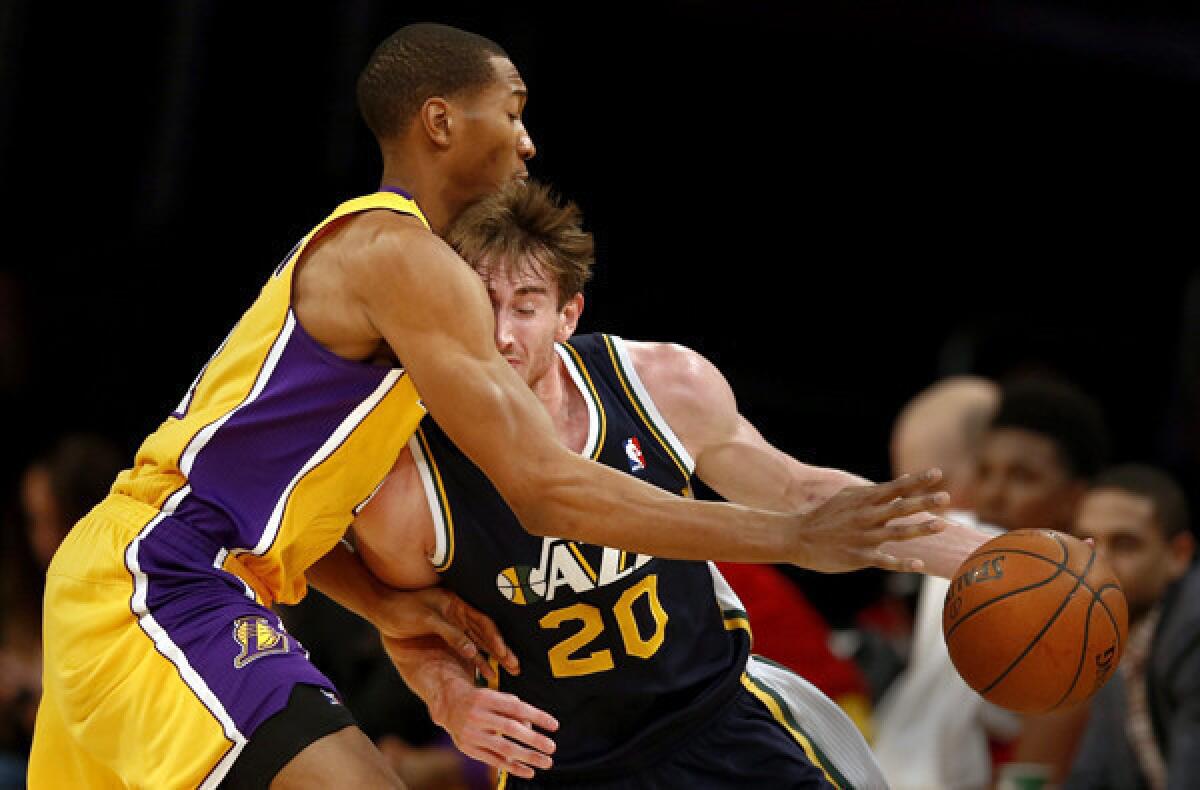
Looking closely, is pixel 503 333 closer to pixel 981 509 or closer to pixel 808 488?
pixel 808 488

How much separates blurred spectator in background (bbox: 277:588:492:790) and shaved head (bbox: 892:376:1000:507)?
6.79 ft

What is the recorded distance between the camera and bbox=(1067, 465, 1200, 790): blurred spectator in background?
5.59 meters

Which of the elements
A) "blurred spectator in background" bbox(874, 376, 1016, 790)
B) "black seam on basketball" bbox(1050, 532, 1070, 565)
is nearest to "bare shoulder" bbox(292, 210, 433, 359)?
"black seam on basketball" bbox(1050, 532, 1070, 565)

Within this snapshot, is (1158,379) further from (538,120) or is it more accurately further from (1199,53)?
(538,120)

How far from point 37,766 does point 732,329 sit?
261 inches

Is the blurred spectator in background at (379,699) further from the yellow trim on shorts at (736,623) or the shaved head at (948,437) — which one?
the yellow trim on shorts at (736,623)

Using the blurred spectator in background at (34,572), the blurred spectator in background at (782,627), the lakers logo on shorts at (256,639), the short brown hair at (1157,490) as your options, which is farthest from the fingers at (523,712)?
the blurred spectator in background at (34,572)

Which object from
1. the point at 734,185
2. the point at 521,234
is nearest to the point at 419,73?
the point at 521,234

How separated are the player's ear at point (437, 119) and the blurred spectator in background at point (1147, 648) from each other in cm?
299

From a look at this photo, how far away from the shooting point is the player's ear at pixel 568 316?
3.85 metres

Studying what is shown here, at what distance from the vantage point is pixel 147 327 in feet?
28.5

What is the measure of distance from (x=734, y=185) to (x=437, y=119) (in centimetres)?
644

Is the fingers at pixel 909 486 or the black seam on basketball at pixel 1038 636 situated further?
the black seam on basketball at pixel 1038 636

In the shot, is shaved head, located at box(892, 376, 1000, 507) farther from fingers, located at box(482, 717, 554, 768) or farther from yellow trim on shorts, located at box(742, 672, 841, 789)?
fingers, located at box(482, 717, 554, 768)
